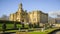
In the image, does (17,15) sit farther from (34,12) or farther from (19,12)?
(34,12)

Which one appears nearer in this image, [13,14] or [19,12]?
[19,12]

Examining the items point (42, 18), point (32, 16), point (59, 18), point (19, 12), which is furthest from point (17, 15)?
point (59, 18)

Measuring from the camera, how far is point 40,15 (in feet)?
178

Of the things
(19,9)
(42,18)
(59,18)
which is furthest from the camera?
(59,18)

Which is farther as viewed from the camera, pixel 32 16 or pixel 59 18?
pixel 59 18

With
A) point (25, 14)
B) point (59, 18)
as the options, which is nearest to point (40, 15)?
point (25, 14)

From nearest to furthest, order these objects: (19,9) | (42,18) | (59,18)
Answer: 1. (19,9)
2. (42,18)
3. (59,18)

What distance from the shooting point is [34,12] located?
54938 mm

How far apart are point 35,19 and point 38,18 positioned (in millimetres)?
1186

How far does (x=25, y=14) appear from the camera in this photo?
179ft

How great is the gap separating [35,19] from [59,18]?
1593 centimetres

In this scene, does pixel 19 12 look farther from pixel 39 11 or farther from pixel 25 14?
pixel 39 11

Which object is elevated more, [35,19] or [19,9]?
[19,9]

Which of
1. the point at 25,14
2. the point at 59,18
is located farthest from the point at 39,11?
the point at 59,18
